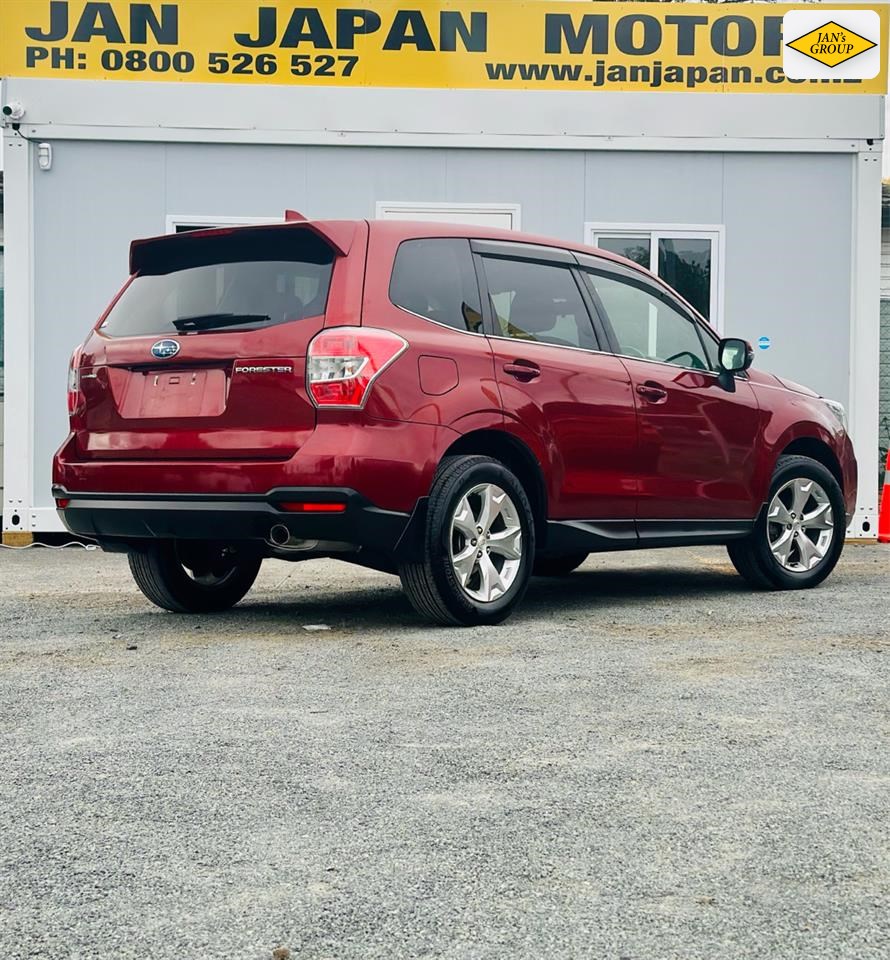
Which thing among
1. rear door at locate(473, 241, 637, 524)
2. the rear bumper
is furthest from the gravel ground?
rear door at locate(473, 241, 637, 524)

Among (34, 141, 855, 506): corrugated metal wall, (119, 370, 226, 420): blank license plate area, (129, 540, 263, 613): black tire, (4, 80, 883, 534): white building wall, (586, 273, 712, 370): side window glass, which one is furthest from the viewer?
(34, 141, 855, 506): corrugated metal wall

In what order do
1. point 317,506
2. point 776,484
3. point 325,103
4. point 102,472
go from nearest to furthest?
point 317,506
point 102,472
point 776,484
point 325,103

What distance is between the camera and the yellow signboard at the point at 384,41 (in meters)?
11.4

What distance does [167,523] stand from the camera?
624 centimetres

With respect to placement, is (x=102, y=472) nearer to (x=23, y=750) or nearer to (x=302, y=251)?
(x=302, y=251)

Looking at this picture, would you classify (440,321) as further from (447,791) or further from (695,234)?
(695,234)

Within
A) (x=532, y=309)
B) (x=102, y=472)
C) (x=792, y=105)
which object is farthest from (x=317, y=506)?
(x=792, y=105)

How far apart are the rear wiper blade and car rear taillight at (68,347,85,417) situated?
577mm

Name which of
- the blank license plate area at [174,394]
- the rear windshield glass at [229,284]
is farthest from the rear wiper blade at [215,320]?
the blank license plate area at [174,394]

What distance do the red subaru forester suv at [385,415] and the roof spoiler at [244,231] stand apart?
0.03 feet

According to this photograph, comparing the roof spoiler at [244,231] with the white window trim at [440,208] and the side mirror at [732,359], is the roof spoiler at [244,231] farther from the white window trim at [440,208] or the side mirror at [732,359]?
the white window trim at [440,208]

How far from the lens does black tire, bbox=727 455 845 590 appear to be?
818 cm

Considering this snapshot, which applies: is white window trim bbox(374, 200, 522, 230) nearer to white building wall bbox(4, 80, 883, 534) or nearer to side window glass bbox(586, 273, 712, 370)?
white building wall bbox(4, 80, 883, 534)

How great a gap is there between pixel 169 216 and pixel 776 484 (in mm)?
5727
